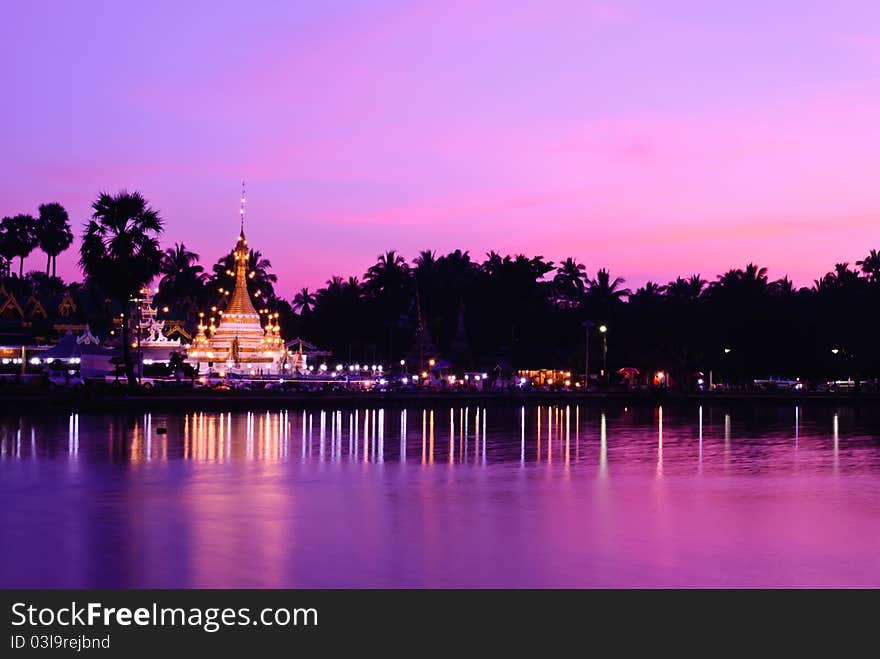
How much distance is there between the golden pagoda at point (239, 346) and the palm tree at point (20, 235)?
200 ft

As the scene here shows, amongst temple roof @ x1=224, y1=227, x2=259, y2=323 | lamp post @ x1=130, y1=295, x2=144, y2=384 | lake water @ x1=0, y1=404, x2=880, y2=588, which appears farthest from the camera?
temple roof @ x1=224, y1=227, x2=259, y2=323

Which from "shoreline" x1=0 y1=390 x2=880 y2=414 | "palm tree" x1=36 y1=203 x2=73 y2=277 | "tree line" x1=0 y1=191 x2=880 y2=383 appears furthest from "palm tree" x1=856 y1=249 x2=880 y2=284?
"palm tree" x1=36 y1=203 x2=73 y2=277

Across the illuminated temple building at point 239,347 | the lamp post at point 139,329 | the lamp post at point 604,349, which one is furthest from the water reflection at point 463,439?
the lamp post at point 604,349

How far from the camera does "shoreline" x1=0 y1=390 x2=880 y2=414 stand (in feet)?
222

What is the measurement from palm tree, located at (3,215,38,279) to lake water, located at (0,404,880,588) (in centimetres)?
9635

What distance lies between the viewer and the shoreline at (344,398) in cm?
6762

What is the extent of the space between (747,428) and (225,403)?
3116 centimetres

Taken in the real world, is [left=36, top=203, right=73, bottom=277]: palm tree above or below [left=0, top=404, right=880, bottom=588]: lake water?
above

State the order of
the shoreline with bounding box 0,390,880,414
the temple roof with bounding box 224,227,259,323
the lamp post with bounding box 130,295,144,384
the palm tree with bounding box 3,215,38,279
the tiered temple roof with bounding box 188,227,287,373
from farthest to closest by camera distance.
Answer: the palm tree with bounding box 3,215,38,279 → the temple roof with bounding box 224,227,259,323 → the tiered temple roof with bounding box 188,227,287,373 → the lamp post with bounding box 130,295,144,384 → the shoreline with bounding box 0,390,880,414

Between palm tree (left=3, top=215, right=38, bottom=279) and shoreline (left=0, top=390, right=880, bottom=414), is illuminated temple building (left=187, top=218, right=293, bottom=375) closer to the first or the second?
shoreline (left=0, top=390, right=880, bottom=414)

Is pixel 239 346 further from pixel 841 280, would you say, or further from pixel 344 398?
pixel 841 280

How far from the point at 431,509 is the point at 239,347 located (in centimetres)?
6423
